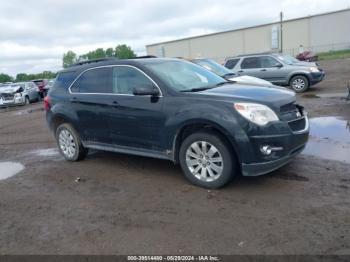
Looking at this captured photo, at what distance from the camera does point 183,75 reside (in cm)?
639

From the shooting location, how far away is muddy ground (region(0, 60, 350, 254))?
159 inches

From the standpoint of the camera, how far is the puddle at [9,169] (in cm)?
742

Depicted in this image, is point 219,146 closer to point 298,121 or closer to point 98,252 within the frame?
point 298,121

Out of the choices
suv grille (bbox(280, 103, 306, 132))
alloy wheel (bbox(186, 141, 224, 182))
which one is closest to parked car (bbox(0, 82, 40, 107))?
alloy wheel (bbox(186, 141, 224, 182))

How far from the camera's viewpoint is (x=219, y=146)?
17.4ft

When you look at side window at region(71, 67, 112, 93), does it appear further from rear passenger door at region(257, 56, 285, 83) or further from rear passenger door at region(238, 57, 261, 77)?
rear passenger door at region(257, 56, 285, 83)

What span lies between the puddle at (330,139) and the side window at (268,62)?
6.94 metres

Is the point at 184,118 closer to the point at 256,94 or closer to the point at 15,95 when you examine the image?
the point at 256,94

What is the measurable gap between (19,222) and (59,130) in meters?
2.98

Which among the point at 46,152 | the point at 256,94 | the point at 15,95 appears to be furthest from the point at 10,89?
the point at 256,94

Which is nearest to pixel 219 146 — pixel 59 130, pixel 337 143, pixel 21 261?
pixel 21 261

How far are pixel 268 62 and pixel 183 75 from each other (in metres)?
11.1

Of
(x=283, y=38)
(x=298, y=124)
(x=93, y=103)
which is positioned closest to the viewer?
(x=298, y=124)

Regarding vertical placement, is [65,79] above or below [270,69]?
above
